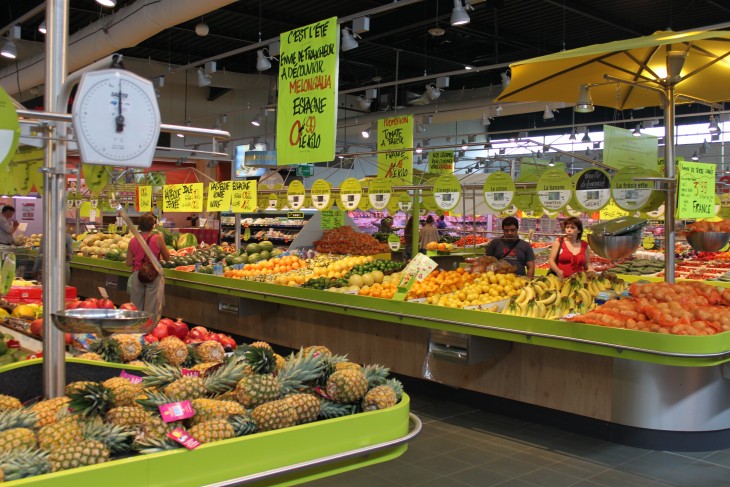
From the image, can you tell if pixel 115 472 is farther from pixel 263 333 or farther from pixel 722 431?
pixel 263 333

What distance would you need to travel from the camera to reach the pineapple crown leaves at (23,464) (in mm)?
1910

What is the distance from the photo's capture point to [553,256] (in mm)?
7562

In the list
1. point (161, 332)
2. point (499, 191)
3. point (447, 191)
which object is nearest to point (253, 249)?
point (447, 191)

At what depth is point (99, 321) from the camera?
6.82 feet

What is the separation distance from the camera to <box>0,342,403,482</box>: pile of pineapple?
6.75 ft

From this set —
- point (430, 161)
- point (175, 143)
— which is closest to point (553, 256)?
point (430, 161)

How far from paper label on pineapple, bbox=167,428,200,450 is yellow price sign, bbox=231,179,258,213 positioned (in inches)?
259

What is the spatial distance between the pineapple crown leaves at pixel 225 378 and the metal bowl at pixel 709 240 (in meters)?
4.40

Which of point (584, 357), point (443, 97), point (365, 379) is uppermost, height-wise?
point (443, 97)

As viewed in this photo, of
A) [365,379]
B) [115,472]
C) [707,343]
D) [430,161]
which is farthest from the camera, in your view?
[430,161]

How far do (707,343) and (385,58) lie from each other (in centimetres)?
1472

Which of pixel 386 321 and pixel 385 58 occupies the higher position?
pixel 385 58

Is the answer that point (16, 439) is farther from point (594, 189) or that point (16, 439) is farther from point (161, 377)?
point (594, 189)

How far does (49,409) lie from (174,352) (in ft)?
4.00
